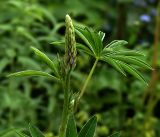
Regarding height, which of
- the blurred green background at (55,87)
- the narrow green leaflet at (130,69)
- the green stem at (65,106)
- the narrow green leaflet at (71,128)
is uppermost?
the narrow green leaflet at (130,69)

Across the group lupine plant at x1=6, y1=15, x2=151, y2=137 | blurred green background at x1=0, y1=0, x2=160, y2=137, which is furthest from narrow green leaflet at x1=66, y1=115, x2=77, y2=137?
blurred green background at x1=0, y1=0, x2=160, y2=137

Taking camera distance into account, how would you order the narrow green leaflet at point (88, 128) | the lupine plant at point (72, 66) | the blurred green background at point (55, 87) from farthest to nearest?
the blurred green background at point (55, 87) < the narrow green leaflet at point (88, 128) < the lupine plant at point (72, 66)

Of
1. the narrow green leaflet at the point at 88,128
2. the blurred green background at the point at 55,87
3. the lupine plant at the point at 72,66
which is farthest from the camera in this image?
the blurred green background at the point at 55,87

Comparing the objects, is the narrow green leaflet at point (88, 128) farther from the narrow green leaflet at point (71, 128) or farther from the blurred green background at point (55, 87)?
the blurred green background at point (55, 87)

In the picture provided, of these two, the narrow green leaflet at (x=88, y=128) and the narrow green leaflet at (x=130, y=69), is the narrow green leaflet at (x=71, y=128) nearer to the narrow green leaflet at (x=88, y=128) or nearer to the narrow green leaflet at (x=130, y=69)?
the narrow green leaflet at (x=88, y=128)

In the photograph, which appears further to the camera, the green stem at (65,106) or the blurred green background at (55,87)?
the blurred green background at (55,87)

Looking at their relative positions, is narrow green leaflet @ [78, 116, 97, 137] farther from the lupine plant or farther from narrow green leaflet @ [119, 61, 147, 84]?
narrow green leaflet @ [119, 61, 147, 84]

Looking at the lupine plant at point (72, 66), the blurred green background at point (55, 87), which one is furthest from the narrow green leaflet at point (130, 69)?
the blurred green background at point (55, 87)

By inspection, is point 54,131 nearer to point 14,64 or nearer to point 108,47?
point 14,64

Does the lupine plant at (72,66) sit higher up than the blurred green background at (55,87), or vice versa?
the lupine plant at (72,66)

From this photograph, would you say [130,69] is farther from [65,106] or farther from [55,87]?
[55,87]
